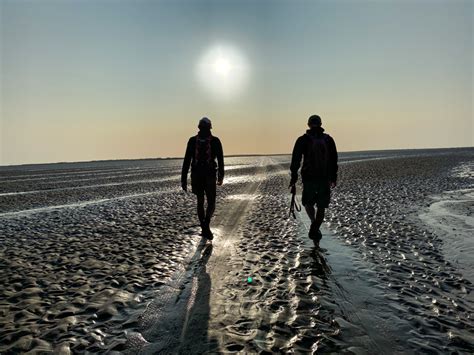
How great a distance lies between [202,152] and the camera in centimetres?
895

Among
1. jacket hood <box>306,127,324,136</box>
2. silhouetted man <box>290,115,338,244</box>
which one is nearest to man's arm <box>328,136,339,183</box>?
silhouetted man <box>290,115,338,244</box>

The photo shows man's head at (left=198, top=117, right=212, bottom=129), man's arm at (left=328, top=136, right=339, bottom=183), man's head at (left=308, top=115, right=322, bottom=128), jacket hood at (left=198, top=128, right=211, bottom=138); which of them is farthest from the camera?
jacket hood at (left=198, top=128, right=211, bottom=138)

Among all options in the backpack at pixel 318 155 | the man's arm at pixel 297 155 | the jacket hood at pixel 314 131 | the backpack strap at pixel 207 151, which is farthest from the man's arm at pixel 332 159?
the backpack strap at pixel 207 151

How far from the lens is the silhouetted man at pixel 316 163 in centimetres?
821

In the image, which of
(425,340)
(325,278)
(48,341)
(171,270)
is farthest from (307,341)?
(171,270)

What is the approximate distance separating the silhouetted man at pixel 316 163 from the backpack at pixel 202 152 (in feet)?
7.57

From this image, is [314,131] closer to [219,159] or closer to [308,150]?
[308,150]

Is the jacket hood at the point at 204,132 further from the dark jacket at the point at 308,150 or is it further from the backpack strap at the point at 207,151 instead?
the dark jacket at the point at 308,150

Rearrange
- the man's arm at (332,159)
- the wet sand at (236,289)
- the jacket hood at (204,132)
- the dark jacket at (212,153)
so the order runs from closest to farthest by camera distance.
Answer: the wet sand at (236,289), the man's arm at (332,159), the jacket hood at (204,132), the dark jacket at (212,153)

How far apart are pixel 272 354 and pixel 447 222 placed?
10.5 meters

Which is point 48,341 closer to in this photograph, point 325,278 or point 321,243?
point 325,278

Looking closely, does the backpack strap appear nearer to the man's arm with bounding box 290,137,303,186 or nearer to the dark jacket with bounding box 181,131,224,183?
the dark jacket with bounding box 181,131,224,183

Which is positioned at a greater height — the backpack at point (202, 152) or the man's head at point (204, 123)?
the man's head at point (204, 123)

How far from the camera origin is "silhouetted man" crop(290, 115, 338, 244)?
8.21 metres
